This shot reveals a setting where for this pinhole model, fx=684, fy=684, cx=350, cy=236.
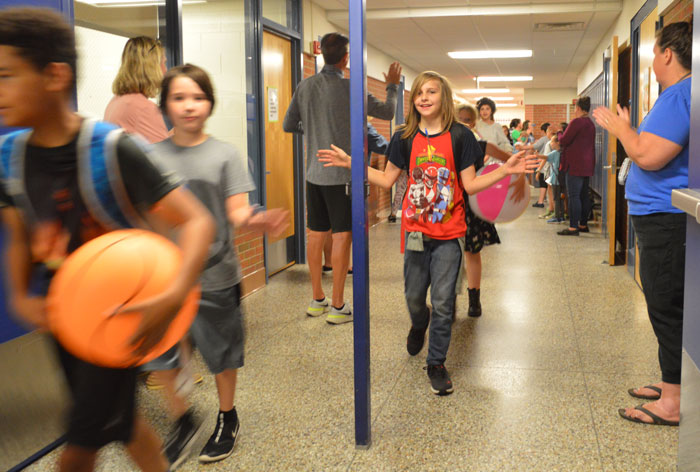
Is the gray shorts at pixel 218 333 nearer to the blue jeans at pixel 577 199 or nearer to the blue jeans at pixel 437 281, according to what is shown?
the blue jeans at pixel 437 281

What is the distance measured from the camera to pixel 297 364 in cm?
372

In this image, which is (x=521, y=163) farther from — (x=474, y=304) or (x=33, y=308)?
(x=33, y=308)

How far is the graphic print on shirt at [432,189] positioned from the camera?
10.5 feet

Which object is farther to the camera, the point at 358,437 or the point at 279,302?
the point at 279,302

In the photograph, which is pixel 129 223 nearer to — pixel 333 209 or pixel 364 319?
pixel 364 319

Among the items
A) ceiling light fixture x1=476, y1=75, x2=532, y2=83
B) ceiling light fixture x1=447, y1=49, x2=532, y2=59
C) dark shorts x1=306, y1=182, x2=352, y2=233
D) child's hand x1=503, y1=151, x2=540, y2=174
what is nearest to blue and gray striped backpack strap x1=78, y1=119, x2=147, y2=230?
child's hand x1=503, y1=151, x2=540, y2=174

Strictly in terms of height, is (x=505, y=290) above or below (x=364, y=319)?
below

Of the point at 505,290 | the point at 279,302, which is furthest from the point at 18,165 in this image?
the point at 505,290

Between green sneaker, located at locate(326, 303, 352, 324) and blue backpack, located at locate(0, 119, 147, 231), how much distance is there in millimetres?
3078

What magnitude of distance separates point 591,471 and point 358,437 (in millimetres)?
871

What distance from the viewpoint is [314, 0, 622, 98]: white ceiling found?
8.41m

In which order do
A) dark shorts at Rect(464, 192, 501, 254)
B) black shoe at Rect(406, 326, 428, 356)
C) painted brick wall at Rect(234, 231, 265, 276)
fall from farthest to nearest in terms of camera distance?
painted brick wall at Rect(234, 231, 265, 276), dark shorts at Rect(464, 192, 501, 254), black shoe at Rect(406, 326, 428, 356)

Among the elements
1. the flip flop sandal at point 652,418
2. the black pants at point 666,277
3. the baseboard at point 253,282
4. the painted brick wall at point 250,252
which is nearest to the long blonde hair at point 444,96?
the black pants at point 666,277

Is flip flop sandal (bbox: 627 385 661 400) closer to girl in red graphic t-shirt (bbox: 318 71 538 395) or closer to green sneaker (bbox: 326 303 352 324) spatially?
girl in red graphic t-shirt (bbox: 318 71 538 395)
